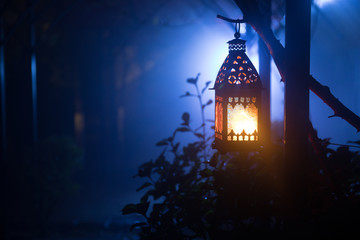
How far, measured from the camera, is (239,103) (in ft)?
6.87

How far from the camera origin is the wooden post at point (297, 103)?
1648 millimetres

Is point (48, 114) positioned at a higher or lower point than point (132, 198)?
higher

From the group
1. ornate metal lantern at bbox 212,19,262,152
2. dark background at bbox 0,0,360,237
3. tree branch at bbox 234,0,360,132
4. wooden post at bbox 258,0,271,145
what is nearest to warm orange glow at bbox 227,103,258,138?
ornate metal lantern at bbox 212,19,262,152

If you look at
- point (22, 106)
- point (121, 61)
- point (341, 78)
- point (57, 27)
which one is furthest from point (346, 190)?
point (121, 61)

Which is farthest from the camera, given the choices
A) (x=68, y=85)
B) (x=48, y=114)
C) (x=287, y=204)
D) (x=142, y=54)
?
(x=142, y=54)

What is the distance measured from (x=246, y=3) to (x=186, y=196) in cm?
139

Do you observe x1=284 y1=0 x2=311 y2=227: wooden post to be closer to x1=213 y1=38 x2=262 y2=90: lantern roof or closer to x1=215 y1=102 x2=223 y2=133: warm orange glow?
x1=213 y1=38 x2=262 y2=90: lantern roof

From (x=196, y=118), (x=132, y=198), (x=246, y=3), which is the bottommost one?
(x=132, y=198)

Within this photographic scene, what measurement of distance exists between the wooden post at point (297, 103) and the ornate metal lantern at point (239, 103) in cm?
42

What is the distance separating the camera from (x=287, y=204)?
1664mm

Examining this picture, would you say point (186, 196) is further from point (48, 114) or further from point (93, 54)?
point (93, 54)

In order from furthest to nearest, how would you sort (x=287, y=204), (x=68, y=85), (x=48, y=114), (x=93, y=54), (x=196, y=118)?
(x=196, y=118)
(x=93, y=54)
(x=68, y=85)
(x=48, y=114)
(x=287, y=204)

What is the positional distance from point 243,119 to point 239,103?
10 cm

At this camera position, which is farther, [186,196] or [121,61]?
[121,61]
